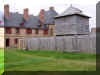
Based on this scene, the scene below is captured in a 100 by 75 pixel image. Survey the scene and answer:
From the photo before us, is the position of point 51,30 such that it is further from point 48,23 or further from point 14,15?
point 14,15

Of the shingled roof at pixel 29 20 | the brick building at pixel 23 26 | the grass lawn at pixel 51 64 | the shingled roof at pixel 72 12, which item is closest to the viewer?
the grass lawn at pixel 51 64

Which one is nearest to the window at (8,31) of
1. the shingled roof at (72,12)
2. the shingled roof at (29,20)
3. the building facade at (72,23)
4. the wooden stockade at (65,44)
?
the shingled roof at (29,20)

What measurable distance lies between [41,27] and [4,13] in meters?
10.6

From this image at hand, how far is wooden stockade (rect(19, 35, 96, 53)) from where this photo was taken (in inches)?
675

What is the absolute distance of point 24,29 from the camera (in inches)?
1625

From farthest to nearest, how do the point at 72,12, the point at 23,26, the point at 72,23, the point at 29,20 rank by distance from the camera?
Answer: the point at 29,20 < the point at 23,26 < the point at 72,12 < the point at 72,23

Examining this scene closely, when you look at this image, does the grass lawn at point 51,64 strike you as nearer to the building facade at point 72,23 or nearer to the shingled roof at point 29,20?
the building facade at point 72,23

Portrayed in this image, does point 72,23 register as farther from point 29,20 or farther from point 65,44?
point 29,20

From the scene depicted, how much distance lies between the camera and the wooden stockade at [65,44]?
1716 cm

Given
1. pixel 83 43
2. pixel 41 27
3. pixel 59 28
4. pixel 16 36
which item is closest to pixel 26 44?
pixel 59 28

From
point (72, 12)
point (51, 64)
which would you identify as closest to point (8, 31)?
point (72, 12)

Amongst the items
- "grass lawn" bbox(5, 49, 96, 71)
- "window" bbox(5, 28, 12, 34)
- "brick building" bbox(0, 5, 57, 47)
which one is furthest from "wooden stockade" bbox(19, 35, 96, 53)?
"window" bbox(5, 28, 12, 34)

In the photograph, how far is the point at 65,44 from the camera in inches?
794

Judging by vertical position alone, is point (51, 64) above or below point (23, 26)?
below
